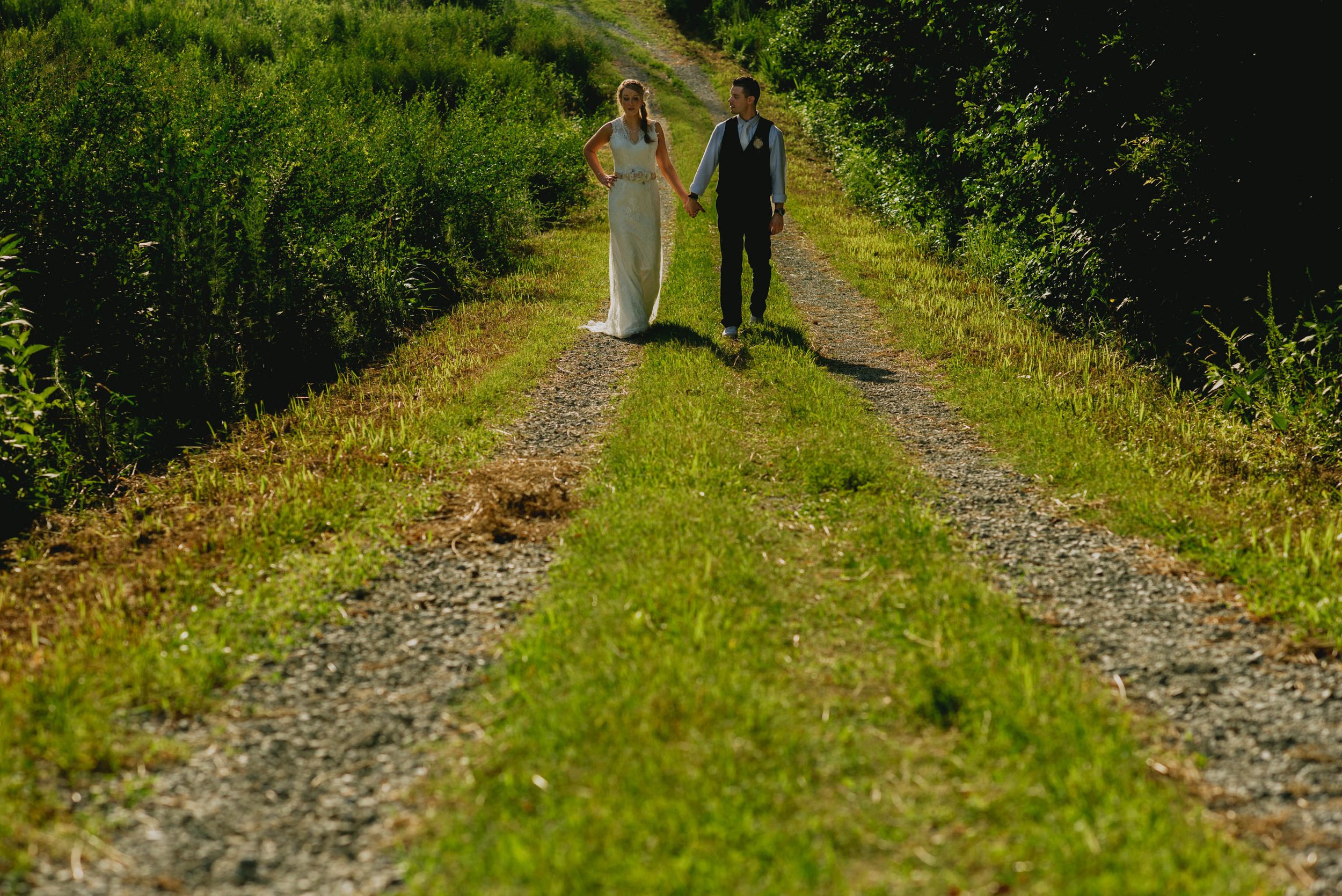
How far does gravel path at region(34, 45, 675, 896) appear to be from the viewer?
2811mm

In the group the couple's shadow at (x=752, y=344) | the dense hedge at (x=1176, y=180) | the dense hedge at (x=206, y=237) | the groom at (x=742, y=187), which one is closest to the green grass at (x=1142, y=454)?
the dense hedge at (x=1176, y=180)

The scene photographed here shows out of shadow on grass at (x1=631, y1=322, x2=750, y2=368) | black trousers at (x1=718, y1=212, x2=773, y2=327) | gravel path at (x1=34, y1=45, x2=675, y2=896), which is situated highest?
black trousers at (x1=718, y1=212, x2=773, y2=327)

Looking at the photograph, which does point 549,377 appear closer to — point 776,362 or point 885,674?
point 776,362

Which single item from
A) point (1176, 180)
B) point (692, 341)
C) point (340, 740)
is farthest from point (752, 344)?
point (340, 740)

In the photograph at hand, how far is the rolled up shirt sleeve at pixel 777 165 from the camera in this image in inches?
364

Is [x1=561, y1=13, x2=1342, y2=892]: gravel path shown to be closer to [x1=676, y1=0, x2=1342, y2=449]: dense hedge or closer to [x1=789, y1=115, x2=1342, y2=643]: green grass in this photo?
[x1=789, y1=115, x2=1342, y2=643]: green grass

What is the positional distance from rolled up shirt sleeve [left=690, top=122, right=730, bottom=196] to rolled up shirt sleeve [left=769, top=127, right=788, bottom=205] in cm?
3

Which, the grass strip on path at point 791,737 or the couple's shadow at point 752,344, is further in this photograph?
the couple's shadow at point 752,344

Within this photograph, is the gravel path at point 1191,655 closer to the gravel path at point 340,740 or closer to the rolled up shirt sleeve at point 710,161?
the gravel path at point 340,740

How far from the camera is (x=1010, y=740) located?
3.31 m

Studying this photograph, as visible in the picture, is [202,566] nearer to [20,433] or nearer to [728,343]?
[20,433]

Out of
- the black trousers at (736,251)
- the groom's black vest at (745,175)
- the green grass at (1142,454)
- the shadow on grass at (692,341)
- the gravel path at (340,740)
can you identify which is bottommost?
the gravel path at (340,740)

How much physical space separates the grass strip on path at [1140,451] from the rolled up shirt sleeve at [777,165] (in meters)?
1.77

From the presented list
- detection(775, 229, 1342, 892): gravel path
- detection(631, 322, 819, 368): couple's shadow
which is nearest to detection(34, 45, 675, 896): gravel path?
detection(775, 229, 1342, 892): gravel path
